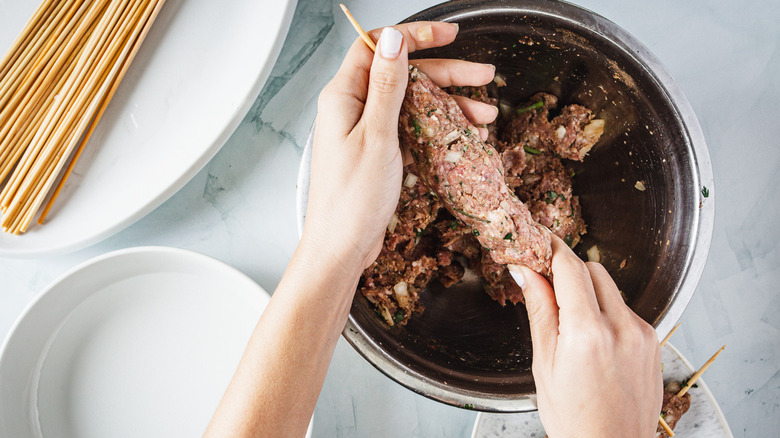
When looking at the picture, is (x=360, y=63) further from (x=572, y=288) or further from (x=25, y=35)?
(x=25, y=35)

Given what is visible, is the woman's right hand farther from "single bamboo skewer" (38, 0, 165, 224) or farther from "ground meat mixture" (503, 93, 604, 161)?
"single bamboo skewer" (38, 0, 165, 224)

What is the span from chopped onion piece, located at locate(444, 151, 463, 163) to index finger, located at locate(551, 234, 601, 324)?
339 millimetres

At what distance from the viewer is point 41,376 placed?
1.63 m

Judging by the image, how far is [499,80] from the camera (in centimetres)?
151

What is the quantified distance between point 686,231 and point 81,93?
5.99ft

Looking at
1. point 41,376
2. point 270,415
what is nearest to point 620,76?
point 270,415

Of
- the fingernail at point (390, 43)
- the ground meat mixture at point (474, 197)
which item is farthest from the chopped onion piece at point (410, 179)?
the fingernail at point (390, 43)

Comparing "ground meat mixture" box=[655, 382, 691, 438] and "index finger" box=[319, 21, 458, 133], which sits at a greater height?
"index finger" box=[319, 21, 458, 133]

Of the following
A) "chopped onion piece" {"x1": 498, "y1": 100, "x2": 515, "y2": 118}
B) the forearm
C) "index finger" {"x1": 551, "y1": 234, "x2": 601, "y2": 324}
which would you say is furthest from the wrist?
"chopped onion piece" {"x1": 498, "y1": 100, "x2": 515, "y2": 118}

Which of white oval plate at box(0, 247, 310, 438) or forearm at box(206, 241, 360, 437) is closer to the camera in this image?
forearm at box(206, 241, 360, 437)

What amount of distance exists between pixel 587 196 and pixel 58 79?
175 cm

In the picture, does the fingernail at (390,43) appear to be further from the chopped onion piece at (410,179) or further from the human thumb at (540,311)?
the human thumb at (540,311)

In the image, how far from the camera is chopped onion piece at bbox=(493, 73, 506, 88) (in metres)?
1.50

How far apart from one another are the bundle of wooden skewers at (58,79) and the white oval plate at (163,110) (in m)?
0.06
